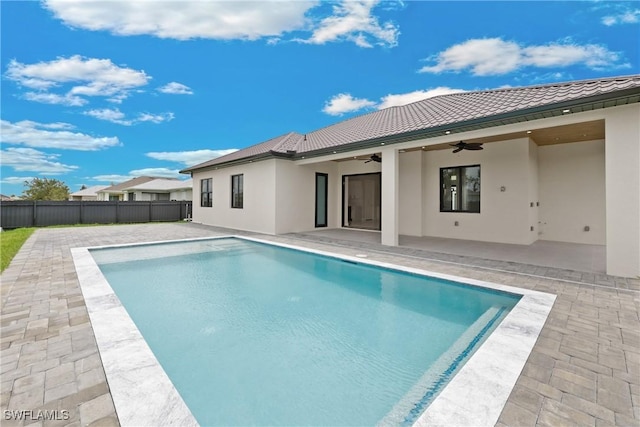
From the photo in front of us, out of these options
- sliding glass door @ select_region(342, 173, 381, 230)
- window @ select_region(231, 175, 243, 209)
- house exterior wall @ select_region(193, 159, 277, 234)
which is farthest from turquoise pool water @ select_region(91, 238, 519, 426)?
sliding glass door @ select_region(342, 173, 381, 230)

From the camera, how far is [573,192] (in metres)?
9.33

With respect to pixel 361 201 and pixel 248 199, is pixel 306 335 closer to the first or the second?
pixel 248 199

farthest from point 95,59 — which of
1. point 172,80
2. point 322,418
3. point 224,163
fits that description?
point 322,418

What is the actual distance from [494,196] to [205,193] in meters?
14.2

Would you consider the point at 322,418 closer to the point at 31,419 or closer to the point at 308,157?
the point at 31,419

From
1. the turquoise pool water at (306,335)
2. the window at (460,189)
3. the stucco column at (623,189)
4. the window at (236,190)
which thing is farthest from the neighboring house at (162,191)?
the stucco column at (623,189)

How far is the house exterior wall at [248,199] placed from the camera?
11.9m

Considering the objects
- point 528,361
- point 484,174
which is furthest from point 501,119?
point 528,361

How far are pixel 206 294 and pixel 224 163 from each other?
9.95m

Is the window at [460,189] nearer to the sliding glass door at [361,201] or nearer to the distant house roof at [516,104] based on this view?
the distant house roof at [516,104]

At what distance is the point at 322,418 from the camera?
2170mm

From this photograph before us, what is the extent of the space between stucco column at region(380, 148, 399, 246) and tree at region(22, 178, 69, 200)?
5126 centimetres

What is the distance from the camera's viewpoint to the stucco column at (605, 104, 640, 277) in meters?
5.09

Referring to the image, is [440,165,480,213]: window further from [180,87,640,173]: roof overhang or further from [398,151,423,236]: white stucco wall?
[180,87,640,173]: roof overhang
